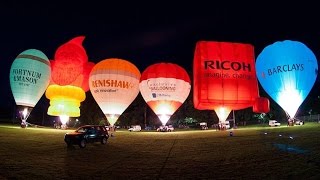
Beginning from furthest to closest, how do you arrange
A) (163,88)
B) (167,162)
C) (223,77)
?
(163,88)
(223,77)
(167,162)

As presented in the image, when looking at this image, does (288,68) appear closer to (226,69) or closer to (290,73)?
(290,73)

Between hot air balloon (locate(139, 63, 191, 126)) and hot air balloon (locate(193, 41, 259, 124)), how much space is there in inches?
235

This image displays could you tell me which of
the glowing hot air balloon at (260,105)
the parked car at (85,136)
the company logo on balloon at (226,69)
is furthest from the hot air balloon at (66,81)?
the glowing hot air balloon at (260,105)

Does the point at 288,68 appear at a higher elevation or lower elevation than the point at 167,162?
higher

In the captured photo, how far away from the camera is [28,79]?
44.4 metres

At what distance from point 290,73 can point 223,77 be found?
295 inches

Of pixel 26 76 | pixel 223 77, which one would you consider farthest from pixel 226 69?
pixel 26 76

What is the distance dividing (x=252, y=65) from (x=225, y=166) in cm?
2378

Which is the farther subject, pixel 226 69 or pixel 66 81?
pixel 66 81

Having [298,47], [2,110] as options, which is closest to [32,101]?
[298,47]

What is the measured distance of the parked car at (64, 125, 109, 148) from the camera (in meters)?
23.6

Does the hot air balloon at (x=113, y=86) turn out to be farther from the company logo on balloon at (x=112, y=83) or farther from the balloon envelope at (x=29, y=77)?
the balloon envelope at (x=29, y=77)

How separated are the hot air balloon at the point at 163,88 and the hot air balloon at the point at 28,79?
1278cm

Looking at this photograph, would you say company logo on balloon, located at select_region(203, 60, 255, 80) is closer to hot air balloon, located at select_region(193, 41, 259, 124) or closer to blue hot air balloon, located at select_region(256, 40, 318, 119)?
hot air balloon, located at select_region(193, 41, 259, 124)
